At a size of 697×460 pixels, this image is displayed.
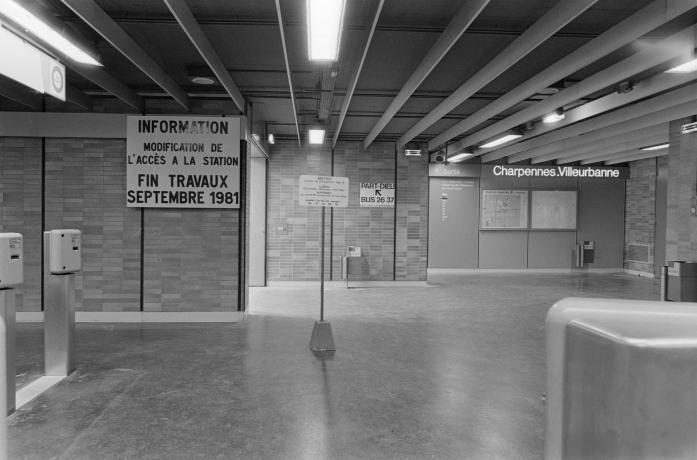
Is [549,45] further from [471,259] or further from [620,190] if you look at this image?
[620,190]

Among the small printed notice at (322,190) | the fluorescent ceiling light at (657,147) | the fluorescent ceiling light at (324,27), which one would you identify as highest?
the fluorescent ceiling light at (657,147)

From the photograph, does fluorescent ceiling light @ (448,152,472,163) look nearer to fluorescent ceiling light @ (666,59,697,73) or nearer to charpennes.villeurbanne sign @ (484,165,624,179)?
charpennes.villeurbanne sign @ (484,165,624,179)

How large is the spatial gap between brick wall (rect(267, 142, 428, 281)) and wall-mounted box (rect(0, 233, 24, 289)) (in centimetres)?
709

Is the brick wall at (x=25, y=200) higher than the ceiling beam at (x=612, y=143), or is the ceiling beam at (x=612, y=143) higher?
the ceiling beam at (x=612, y=143)

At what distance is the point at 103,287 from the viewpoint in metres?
6.60

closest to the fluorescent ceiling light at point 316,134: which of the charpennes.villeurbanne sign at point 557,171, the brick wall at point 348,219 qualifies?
the brick wall at point 348,219

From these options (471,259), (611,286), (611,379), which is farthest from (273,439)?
(471,259)

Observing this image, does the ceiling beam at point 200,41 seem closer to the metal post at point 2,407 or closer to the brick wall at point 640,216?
the metal post at point 2,407

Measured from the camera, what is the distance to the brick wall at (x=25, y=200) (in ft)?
21.2

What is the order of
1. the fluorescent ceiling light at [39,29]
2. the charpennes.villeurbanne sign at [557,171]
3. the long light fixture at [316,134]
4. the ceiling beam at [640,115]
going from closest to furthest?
the fluorescent ceiling light at [39,29] → the ceiling beam at [640,115] → the long light fixture at [316,134] → the charpennes.villeurbanne sign at [557,171]

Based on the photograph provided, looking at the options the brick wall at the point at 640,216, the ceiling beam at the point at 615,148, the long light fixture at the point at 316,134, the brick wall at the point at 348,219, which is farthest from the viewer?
the brick wall at the point at 640,216

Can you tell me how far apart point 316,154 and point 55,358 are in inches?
285

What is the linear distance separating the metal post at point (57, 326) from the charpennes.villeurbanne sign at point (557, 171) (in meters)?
11.6

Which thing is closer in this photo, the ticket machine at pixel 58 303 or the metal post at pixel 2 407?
the metal post at pixel 2 407
